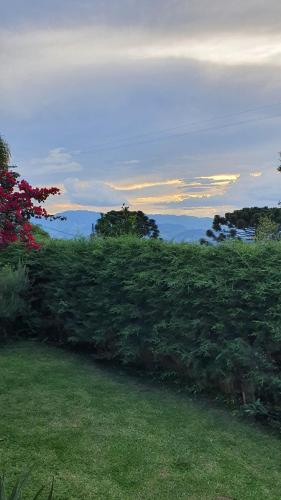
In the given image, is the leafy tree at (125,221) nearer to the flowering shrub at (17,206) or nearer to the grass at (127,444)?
the flowering shrub at (17,206)

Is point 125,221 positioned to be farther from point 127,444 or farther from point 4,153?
point 127,444

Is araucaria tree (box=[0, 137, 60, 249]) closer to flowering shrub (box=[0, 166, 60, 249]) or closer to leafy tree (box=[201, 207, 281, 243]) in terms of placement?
flowering shrub (box=[0, 166, 60, 249])

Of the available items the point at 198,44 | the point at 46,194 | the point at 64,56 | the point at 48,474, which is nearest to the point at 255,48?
the point at 198,44

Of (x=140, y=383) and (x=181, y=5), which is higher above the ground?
(x=181, y=5)

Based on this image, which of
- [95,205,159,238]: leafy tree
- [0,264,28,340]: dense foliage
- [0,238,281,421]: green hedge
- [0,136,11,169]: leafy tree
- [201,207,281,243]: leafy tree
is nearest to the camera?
[0,238,281,421]: green hedge

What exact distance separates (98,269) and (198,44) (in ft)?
20.7

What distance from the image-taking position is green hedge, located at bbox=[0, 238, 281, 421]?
5.38 m

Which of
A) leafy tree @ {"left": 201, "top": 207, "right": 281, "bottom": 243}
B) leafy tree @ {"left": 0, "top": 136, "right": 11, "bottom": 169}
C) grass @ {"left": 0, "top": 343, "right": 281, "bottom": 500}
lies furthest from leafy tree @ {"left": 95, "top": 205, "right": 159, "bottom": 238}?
grass @ {"left": 0, "top": 343, "right": 281, "bottom": 500}

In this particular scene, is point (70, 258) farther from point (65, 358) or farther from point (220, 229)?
point (220, 229)

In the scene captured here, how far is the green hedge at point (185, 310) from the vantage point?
5.38 meters

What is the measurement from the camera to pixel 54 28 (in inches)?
395

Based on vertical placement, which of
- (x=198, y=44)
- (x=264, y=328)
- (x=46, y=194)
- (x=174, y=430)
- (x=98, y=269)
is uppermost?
(x=198, y=44)

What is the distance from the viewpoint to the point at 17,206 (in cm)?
764

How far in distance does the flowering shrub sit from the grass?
2.59 meters
